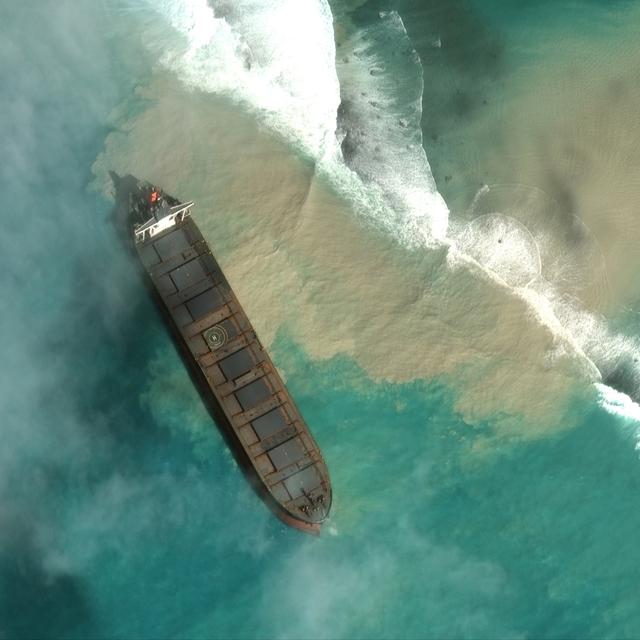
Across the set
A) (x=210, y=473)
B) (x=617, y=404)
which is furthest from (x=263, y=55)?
(x=617, y=404)

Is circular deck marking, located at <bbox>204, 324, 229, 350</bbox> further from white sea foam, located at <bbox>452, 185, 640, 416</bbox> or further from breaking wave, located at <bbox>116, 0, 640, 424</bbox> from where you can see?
white sea foam, located at <bbox>452, 185, 640, 416</bbox>

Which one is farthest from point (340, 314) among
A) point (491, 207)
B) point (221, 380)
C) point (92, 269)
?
point (92, 269)

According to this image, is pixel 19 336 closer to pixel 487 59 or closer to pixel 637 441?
pixel 487 59

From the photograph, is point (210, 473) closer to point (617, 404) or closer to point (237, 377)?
point (237, 377)

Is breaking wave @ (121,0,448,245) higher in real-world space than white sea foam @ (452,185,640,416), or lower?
higher


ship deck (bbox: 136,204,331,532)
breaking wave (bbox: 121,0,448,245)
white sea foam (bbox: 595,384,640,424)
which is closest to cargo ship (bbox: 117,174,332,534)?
ship deck (bbox: 136,204,331,532)
